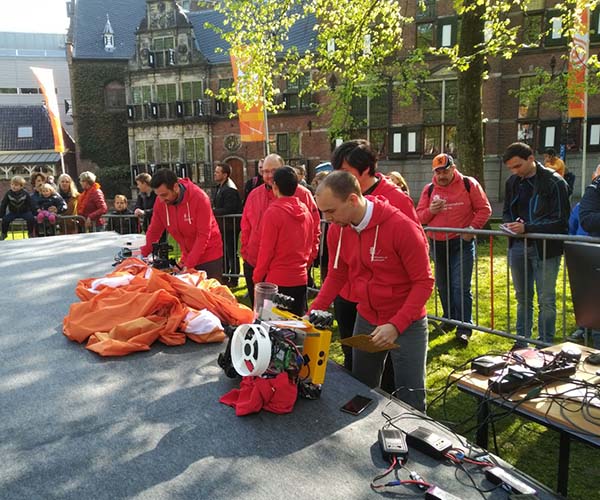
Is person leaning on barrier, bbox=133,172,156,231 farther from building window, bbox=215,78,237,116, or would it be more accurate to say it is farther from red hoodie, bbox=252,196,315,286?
building window, bbox=215,78,237,116

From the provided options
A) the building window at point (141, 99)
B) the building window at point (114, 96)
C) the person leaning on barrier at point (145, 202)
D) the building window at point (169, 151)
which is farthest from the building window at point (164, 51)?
the person leaning on barrier at point (145, 202)

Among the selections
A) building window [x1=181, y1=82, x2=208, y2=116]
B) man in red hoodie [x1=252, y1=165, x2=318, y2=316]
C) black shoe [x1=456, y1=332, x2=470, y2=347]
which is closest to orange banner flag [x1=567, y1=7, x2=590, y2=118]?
black shoe [x1=456, y1=332, x2=470, y2=347]

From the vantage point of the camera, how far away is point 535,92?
14477 mm

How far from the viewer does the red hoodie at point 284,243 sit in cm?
375

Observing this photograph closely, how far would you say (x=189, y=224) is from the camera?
4.56m

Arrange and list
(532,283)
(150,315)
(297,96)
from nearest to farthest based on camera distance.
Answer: (150,315), (532,283), (297,96)

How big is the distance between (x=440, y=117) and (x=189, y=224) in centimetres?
1902

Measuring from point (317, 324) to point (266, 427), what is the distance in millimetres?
501

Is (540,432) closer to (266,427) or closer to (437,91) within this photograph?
(266,427)

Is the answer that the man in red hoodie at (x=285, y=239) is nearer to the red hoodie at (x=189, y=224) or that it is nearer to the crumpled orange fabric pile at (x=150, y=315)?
the crumpled orange fabric pile at (x=150, y=315)

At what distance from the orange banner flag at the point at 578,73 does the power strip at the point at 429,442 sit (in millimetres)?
13014

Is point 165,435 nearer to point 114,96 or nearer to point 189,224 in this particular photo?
point 189,224

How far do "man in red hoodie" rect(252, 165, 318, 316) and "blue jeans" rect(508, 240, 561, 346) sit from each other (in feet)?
6.33

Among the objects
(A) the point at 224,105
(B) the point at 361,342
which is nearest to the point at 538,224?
(B) the point at 361,342
